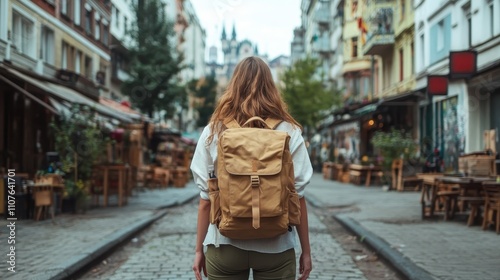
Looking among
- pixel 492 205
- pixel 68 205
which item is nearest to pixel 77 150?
pixel 68 205

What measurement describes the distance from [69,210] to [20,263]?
6058 millimetres

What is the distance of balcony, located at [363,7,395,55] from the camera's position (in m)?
31.8

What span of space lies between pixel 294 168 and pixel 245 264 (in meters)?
0.50

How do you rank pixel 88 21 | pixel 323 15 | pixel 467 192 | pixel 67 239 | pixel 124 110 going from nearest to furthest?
pixel 67 239 < pixel 467 192 < pixel 124 110 < pixel 88 21 < pixel 323 15

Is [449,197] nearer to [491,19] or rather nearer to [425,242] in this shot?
[425,242]

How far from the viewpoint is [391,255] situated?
740 centimetres

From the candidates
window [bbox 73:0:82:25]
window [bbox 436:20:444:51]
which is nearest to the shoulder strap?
window [bbox 436:20:444:51]

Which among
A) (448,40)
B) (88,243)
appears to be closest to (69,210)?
(88,243)

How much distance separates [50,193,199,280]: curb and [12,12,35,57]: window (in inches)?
289

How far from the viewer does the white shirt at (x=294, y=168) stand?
2.79m

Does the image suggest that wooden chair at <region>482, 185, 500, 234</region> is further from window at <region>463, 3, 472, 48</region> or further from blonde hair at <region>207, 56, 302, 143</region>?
window at <region>463, 3, 472, 48</region>

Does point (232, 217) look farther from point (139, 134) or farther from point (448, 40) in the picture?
point (448, 40)

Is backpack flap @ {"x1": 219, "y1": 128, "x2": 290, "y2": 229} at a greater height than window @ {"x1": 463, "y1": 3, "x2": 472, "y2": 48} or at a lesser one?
lesser

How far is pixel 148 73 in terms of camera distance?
3484cm
